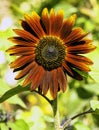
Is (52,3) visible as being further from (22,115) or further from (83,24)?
(22,115)

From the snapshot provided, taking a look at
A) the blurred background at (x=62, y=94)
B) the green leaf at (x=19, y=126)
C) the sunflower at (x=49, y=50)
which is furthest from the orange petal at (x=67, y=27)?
the green leaf at (x=19, y=126)

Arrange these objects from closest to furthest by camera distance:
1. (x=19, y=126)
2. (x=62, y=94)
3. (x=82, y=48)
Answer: (x=82, y=48) < (x=19, y=126) < (x=62, y=94)

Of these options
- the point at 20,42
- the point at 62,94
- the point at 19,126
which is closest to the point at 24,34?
the point at 20,42

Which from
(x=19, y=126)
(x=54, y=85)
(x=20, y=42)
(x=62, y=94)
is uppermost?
(x=20, y=42)

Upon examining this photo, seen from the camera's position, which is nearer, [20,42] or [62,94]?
[20,42]

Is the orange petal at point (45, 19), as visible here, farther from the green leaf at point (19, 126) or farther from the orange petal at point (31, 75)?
the green leaf at point (19, 126)

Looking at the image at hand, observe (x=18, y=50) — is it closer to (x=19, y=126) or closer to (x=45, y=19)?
(x=45, y=19)

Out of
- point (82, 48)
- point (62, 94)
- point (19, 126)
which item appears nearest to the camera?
point (82, 48)
